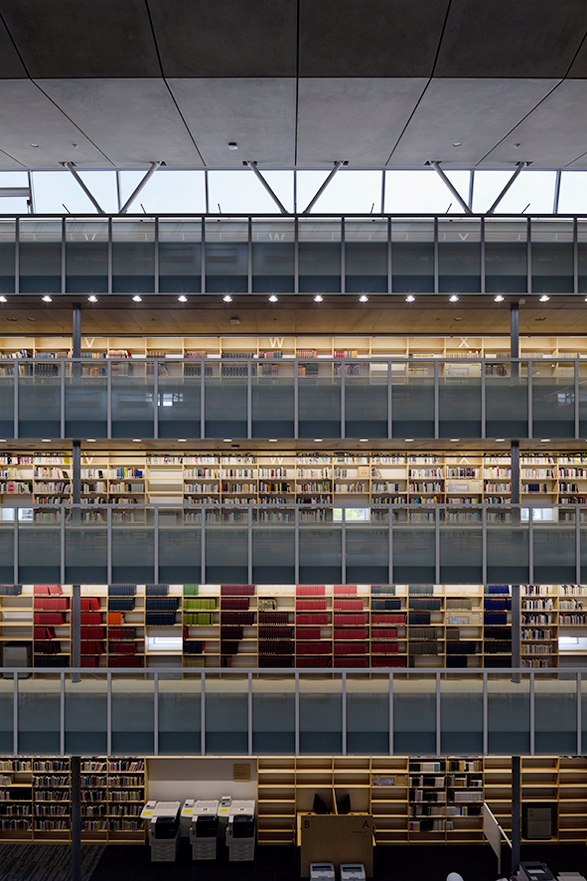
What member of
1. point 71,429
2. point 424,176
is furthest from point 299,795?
point 424,176

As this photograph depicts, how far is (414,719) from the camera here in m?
8.09

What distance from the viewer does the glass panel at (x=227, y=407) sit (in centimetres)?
840

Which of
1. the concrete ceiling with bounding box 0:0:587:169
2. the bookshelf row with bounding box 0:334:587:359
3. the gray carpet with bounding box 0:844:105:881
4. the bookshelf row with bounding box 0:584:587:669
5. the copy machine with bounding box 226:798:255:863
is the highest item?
the concrete ceiling with bounding box 0:0:587:169

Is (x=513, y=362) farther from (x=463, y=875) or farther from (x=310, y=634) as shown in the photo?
(x=463, y=875)

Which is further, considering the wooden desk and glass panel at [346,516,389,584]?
the wooden desk

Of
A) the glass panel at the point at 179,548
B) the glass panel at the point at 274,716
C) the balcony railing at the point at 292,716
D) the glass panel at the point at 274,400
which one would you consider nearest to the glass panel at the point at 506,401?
the glass panel at the point at 274,400

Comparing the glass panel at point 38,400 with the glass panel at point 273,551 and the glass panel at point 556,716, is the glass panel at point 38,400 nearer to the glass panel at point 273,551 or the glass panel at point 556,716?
the glass panel at point 273,551

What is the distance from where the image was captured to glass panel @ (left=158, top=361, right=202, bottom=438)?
8.37 meters

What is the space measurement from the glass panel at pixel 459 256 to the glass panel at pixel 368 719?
610 centimetres

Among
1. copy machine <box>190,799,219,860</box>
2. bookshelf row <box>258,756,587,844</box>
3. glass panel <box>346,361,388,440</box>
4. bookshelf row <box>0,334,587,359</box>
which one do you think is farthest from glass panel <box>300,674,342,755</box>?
bookshelf row <box>0,334,587,359</box>

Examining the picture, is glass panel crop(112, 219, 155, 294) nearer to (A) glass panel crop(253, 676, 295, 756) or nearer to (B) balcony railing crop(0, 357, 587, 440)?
(B) balcony railing crop(0, 357, 587, 440)

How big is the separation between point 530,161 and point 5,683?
1079cm

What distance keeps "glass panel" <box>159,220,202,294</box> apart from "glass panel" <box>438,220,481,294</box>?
378 cm

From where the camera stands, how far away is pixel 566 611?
10039mm
